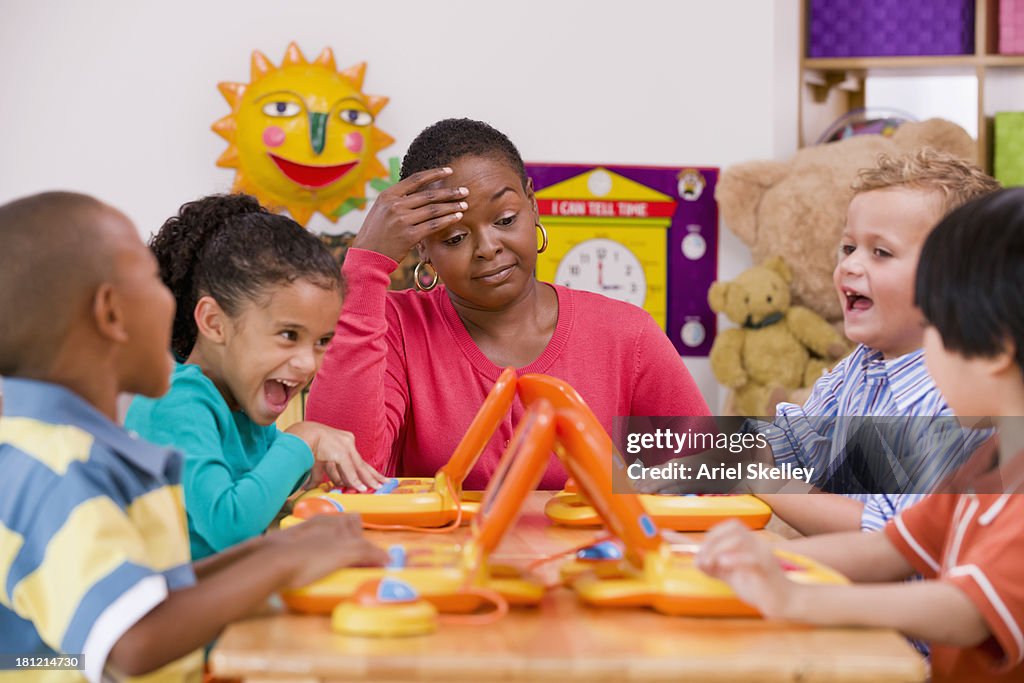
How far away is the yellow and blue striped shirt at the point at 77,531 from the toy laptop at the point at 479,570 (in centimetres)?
11

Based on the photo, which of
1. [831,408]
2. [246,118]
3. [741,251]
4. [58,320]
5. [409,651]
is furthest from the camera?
[741,251]

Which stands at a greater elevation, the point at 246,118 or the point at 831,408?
the point at 246,118

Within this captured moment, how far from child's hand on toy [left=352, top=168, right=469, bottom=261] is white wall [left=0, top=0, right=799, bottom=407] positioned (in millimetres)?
1340

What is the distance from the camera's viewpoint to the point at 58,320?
783 millimetres

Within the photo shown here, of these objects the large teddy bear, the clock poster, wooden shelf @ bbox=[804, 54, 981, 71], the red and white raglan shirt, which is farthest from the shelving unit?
the red and white raglan shirt

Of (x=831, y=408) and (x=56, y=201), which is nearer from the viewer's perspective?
(x=56, y=201)

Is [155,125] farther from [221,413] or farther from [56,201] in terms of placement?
[56,201]

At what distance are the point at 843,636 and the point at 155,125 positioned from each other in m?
2.38

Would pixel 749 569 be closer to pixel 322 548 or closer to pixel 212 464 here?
pixel 322 548

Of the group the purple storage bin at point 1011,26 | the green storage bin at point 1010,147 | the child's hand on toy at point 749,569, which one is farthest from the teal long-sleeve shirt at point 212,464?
the purple storage bin at point 1011,26

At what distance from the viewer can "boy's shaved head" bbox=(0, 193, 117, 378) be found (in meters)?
0.78

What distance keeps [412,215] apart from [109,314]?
0.63 meters

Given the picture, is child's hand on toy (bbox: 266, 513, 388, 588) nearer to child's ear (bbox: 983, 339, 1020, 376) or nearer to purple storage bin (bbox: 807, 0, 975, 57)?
child's ear (bbox: 983, 339, 1020, 376)

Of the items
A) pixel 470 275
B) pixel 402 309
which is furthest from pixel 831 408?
pixel 402 309
